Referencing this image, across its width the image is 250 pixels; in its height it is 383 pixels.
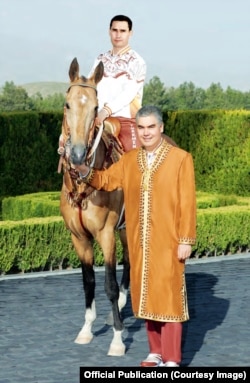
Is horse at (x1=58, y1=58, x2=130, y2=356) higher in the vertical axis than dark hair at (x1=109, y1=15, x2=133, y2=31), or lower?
lower

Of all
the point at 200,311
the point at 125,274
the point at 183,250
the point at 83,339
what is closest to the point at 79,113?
the point at 183,250

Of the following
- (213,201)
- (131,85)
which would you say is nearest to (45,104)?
(213,201)

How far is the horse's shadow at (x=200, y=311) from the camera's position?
10.0 m

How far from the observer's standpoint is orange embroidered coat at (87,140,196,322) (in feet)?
26.9

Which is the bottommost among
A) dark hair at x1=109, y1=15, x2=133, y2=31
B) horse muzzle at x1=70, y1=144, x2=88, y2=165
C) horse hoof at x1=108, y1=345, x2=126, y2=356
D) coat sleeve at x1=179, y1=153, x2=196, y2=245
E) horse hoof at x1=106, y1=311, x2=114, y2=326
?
horse hoof at x1=106, y1=311, x2=114, y2=326

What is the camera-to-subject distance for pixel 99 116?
1011 cm

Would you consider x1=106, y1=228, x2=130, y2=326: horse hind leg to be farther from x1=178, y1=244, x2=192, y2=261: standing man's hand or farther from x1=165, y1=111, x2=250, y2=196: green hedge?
x1=165, y1=111, x2=250, y2=196: green hedge

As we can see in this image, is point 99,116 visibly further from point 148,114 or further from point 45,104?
point 45,104

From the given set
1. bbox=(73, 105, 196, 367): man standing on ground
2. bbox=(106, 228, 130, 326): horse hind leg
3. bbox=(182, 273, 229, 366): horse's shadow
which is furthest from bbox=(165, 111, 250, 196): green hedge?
bbox=(73, 105, 196, 367): man standing on ground

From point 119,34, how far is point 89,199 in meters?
1.84

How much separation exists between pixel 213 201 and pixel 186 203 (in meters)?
11.1

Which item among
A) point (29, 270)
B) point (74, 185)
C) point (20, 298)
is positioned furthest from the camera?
point (29, 270)

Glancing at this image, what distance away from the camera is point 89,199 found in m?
9.87

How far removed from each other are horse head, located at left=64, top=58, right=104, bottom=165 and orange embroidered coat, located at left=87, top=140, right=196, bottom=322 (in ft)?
2.05
